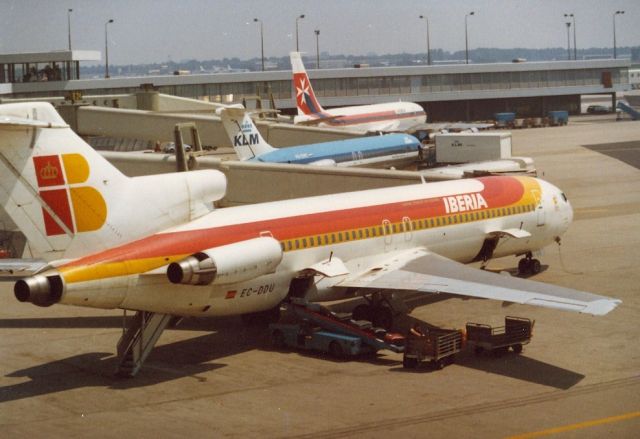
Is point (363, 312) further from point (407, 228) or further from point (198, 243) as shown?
point (198, 243)

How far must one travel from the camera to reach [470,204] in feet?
114

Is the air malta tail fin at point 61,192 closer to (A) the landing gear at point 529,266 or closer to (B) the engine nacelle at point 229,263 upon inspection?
(B) the engine nacelle at point 229,263

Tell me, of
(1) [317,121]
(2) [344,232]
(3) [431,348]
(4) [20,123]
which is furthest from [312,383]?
(1) [317,121]

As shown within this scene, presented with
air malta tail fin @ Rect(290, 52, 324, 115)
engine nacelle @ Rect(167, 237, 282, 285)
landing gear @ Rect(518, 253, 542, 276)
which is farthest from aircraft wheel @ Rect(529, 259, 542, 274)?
air malta tail fin @ Rect(290, 52, 324, 115)

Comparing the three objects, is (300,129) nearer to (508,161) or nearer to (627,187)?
(508,161)

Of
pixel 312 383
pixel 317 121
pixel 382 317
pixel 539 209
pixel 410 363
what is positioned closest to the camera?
pixel 312 383

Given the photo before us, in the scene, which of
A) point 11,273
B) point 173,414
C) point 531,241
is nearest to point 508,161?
point 531,241

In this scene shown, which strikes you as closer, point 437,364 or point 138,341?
point 437,364

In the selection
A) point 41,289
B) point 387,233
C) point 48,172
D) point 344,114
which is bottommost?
point 41,289

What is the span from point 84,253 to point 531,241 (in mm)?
19469

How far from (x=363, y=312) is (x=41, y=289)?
11521mm

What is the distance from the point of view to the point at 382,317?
1198 inches

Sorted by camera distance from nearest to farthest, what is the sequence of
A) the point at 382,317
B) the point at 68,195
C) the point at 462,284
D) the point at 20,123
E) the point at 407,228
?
1. the point at 20,123
2. the point at 68,195
3. the point at 462,284
4. the point at 382,317
5. the point at 407,228

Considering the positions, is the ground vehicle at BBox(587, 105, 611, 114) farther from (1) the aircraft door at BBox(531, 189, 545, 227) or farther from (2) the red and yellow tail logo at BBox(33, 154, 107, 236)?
(2) the red and yellow tail logo at BBox(33, 154, 107, 236)
